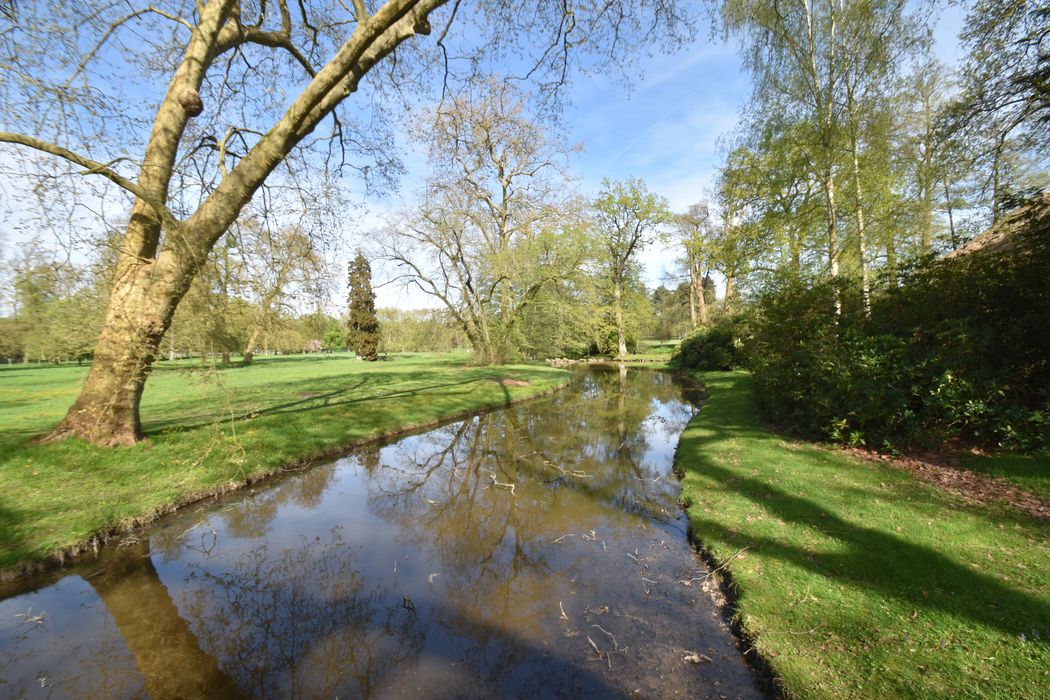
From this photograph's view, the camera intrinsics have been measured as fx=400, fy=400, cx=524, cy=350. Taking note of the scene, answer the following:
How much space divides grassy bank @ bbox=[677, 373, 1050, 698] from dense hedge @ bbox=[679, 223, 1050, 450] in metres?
1.18

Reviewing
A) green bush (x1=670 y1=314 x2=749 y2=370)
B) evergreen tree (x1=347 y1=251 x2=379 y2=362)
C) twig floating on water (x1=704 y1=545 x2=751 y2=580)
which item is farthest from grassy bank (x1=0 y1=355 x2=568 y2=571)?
evergreen tree (x1=347 y1=251 x2=379 y2=362)

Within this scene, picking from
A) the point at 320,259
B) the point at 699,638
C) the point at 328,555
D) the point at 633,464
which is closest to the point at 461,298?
the point at 320,259

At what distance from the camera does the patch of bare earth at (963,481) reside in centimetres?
447

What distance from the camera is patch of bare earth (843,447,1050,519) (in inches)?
176

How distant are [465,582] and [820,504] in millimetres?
4561

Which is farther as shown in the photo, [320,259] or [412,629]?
[320,259]

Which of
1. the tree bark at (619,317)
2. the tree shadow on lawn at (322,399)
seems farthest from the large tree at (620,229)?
the tree shadow on lawn at (322,399)

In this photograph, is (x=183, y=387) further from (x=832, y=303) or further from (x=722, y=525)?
(x=832, y=303)

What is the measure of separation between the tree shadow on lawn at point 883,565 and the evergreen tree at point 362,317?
3866 centimetres

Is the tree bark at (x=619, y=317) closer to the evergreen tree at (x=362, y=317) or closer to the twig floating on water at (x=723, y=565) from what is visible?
the evergreen tree at (x=362, y=317)

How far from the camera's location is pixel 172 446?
24.9ft

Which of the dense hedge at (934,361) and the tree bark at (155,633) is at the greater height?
the dense hedge at (934,361)

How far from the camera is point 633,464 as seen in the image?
8.48m

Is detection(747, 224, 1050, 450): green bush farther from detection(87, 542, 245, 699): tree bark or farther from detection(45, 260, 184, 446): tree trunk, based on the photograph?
detection(45, 260, 184, 446): tree trunk
